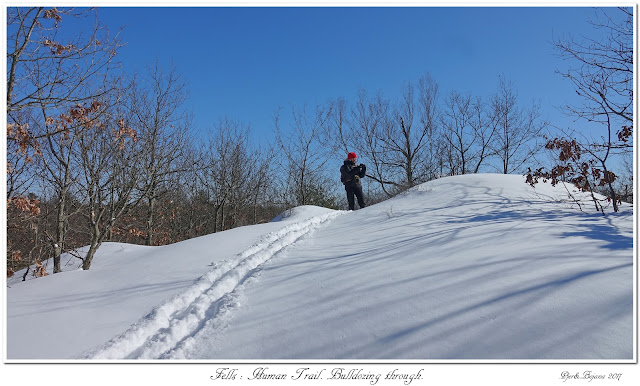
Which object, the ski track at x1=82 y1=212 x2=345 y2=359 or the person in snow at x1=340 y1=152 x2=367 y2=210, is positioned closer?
the ski track at x1=82 y1=212 x2=345 y2=359

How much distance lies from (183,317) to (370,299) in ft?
5.32

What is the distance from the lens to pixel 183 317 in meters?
3.05

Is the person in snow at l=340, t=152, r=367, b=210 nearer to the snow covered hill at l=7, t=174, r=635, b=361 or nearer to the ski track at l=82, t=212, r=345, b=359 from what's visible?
the snow covered hill at l=7, t=174, r=635, b=361

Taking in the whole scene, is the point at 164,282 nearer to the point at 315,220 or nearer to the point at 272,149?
the point at 315,220

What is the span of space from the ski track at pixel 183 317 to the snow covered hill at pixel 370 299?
14mm

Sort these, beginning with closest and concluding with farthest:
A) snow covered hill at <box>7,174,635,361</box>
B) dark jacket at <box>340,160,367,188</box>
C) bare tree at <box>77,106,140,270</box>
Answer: snow covered hill at <box>7,174,635,361</box> → bare tree at <box>77,106,140,270</box> → dark jacket at <box>340,160,367,188</box>

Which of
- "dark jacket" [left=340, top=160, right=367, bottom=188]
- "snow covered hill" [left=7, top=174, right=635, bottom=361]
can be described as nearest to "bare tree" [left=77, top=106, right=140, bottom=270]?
"snow covered hill" [left=7, top=174, right=635, bottom=361]

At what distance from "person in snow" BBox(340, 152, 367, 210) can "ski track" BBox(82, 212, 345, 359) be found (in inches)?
233

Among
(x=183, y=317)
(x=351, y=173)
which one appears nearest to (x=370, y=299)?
(x=183, y=317)

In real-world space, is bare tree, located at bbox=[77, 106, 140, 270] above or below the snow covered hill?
above

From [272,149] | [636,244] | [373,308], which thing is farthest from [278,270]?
[272,149]

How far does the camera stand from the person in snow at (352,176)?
10352 millimetres

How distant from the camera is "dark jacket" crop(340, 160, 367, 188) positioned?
10336mm

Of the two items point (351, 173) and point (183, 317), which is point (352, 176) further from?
point (183, 317)
